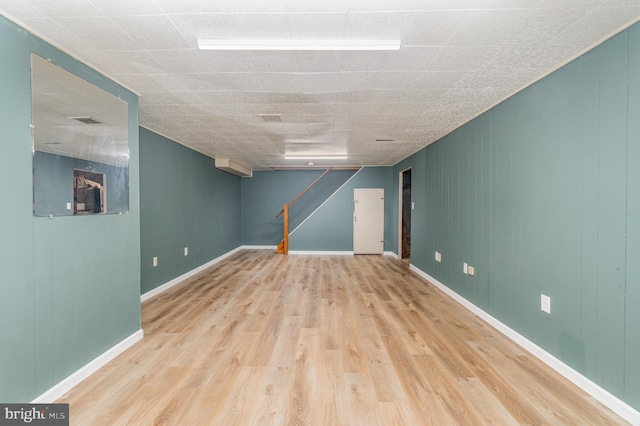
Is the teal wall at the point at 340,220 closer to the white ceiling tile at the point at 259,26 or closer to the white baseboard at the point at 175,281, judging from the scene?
the white baseboard at the point at 175,281

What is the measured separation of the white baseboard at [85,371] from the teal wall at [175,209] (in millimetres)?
1366

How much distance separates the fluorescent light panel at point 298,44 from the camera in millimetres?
1869

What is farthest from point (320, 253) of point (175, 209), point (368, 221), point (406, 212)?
point (175, 209)

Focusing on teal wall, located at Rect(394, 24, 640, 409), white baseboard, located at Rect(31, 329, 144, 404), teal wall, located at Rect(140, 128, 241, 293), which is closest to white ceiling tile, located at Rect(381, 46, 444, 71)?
teal wall, located at Rect(394, 24, 640, 409)

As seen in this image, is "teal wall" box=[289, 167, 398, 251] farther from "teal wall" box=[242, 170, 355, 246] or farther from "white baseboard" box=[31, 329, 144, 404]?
"white baseboard" box=[31, 329, 144, 404]

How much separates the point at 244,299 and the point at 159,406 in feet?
6.74

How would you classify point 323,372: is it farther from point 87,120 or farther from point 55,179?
point 87,120

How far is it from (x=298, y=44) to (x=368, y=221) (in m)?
5.92

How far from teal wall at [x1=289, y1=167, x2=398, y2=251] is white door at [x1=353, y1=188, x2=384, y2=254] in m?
0.11

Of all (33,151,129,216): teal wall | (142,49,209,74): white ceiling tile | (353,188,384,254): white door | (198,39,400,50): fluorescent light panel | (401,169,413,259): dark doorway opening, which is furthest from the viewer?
(353,188,384,254): white door

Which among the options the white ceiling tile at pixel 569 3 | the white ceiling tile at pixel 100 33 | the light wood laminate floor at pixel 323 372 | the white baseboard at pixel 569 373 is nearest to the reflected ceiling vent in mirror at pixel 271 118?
the white ceiling tile at pixel 100 33

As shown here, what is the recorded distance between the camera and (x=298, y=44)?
1.88 meters

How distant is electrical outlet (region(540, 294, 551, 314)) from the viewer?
2.28m

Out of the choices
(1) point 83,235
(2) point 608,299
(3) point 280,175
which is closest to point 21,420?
(1) point 83,235
